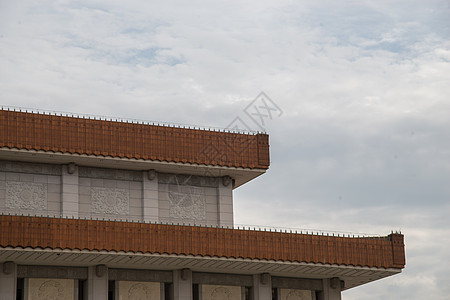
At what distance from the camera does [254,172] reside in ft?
150

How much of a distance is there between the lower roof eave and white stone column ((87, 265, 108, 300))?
0.42m

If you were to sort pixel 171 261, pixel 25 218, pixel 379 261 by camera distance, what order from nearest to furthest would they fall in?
pixel 25 218 → pixel 171 261 → pixel 379 261

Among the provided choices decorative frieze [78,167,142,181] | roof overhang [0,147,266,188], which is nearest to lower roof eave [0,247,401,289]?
decorative frieze [78,167,142,181]

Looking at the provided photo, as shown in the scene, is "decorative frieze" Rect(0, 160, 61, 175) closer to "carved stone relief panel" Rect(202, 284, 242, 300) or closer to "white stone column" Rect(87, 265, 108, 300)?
"white stone column" Rect(87, 265, 108, 300)

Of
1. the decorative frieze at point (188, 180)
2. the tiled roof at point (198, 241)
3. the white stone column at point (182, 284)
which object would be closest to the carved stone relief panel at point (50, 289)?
the tiled roof at point (198, 241)

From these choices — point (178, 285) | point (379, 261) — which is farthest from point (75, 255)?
point (379, 261)

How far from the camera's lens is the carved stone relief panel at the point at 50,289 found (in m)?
39.7

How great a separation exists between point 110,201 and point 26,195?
13.4 ft

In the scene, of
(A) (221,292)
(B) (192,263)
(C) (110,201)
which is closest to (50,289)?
(C) (110,201)

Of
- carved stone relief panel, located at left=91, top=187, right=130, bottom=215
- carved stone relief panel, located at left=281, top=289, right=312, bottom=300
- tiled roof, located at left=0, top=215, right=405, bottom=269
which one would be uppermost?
carved stone relief panel, located at left=91, top=187, right=130, bottom=215

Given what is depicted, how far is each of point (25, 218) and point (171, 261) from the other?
23.2 feet

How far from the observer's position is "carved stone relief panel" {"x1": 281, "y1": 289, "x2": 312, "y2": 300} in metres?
44.5

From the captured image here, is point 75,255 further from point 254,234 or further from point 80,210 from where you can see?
point 254,234

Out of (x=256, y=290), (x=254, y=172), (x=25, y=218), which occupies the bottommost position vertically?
(x=256, y=290)
